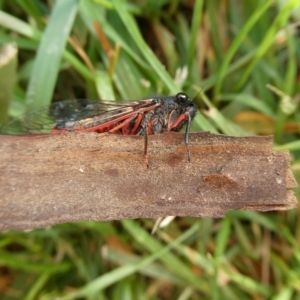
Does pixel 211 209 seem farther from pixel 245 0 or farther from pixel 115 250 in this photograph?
pixel 245 0

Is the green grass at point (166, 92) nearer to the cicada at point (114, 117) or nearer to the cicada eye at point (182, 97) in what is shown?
the cicada at point (114, 117)

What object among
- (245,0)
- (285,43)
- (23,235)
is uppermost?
(245,0)

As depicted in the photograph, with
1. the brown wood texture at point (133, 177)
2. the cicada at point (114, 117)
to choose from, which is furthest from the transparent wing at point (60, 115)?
the brown wood texture at point (133, 177)

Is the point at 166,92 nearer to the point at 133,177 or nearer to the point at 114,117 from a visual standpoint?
the point at 114,117

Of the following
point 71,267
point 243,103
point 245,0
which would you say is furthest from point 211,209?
point 245,0

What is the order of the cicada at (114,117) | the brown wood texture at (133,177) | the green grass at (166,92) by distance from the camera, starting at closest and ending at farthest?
the brown wood texture at (133,177)
the cicada at (114,117)
the green grass at (166,92)

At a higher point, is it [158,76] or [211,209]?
[158,76]

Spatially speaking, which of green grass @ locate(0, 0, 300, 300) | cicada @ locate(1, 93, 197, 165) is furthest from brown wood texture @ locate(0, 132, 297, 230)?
green grass @ locate(0, 0, 300, 300)
